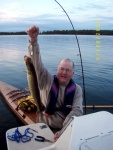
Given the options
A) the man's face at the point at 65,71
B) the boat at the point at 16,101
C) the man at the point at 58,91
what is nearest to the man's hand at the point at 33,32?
the man at the point at 58,91

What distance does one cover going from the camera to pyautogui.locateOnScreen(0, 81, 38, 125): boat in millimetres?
6285

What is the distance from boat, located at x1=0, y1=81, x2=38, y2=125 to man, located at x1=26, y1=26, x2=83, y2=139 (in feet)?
4.78

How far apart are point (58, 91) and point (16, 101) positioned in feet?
13.3

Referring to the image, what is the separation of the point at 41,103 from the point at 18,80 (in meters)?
9.99

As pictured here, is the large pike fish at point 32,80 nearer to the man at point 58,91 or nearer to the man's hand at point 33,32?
the man at point 58,91

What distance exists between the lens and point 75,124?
7.92 feet

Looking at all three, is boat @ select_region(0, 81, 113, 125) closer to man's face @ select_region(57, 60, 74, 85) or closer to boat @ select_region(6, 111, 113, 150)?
man's face @ select_region(57, 60, 74, 85)

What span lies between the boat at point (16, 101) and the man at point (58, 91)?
146 cm

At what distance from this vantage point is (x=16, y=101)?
8008 millimetres

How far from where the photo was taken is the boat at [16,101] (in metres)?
6.29

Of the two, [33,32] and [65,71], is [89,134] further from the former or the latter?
[33,32]

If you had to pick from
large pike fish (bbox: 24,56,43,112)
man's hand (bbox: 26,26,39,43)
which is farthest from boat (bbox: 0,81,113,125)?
man's hand (bbox: 26,26,39,43)

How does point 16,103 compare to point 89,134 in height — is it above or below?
below

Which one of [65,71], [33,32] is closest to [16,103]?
[65,71]
